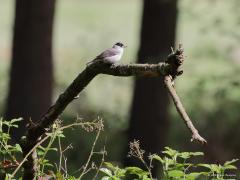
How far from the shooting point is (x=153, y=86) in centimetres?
1184

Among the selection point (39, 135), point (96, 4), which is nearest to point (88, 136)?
point (39, 135)

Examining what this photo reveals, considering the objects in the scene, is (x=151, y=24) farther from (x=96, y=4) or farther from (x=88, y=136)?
(x=96, y=4)

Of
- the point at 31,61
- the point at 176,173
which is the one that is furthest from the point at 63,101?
the point at 31,61

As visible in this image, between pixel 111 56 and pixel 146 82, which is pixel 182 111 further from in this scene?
pixel 146 82

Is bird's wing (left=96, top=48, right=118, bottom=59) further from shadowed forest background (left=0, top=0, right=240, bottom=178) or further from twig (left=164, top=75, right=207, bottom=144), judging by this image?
shadowed forest background (left=0, top=0, right=240, bottom=178)

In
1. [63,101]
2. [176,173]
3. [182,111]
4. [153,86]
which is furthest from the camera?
[153,86]

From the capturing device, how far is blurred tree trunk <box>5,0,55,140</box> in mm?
11352

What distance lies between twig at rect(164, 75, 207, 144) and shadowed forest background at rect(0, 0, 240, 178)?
641 cm

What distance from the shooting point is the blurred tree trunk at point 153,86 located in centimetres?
1149

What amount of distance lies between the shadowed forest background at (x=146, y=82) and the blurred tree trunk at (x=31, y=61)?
0.02 m

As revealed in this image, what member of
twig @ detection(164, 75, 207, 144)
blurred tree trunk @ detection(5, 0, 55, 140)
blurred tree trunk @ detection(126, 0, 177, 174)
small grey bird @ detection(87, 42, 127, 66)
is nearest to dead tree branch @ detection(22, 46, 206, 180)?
small grey bird @ detection(87, 42, 127, 66)

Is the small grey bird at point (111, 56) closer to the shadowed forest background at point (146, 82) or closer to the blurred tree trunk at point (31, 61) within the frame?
the shadowed forest background at point (146, 82)

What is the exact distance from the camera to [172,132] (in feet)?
49.6

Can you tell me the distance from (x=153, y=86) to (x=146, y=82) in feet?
0.43
